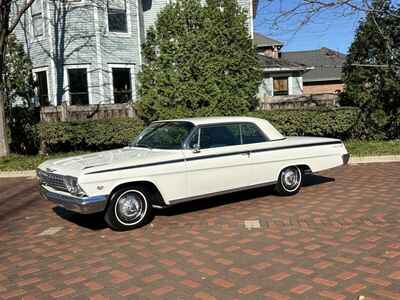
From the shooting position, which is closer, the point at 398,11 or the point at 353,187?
the point at 353,187

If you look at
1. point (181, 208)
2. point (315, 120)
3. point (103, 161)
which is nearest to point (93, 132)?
point (315, 120)

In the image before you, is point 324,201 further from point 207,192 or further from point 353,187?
point 207,192

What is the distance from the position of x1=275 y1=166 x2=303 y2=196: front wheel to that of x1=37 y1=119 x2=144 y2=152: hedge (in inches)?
306

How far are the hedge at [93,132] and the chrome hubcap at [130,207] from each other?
8.57 metres

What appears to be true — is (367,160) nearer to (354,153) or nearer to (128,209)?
(354,153)

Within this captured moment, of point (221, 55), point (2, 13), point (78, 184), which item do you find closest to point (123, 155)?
point (78, 184)

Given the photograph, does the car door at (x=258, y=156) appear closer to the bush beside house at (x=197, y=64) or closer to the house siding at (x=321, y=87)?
the bush beside house at (x=197, y=64)

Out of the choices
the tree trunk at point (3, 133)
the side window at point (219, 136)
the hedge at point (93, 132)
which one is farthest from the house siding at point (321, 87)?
the side window at point (219, 136)

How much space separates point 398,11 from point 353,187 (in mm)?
9177

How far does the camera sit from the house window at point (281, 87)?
24547mm

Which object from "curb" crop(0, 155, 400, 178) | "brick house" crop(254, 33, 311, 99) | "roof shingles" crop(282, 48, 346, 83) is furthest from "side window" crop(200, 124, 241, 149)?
"roof shingles" crop(282, 48, 346, 83)

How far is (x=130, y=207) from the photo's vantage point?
244 inches

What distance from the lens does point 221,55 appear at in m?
14.7

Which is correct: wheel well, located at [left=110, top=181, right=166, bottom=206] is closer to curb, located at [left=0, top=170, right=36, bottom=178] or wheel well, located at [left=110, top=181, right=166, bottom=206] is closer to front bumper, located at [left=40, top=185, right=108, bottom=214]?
front bumper, located at [left=40, top=185, right=108, bottom=214]
